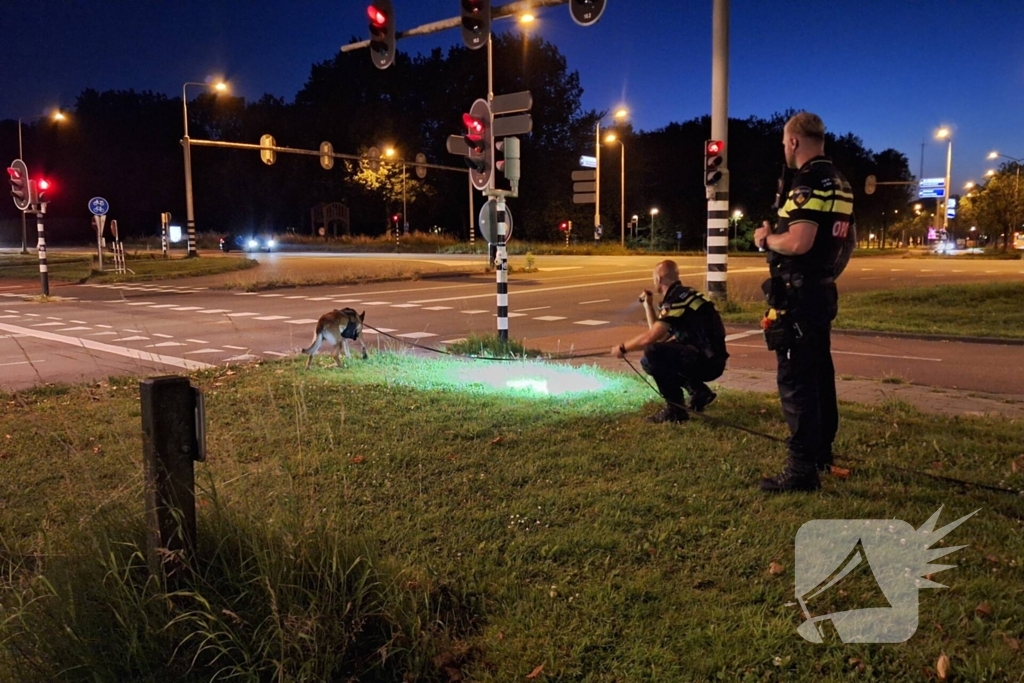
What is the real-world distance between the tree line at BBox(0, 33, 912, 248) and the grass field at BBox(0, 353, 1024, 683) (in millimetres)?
55798

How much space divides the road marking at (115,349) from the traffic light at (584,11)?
7.23 m

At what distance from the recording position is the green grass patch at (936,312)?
482 inches

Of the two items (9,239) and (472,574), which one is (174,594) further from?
(9,239)

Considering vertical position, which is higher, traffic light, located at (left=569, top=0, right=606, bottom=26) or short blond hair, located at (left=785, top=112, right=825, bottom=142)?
traffic light, located at (left=569, top=0, right=606, bottom=26)

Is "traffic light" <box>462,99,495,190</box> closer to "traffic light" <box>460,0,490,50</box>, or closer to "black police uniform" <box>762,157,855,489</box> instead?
"traffic light" <box>460,0,490,50</box>

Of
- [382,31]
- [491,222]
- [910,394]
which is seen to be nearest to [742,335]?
[491,222]

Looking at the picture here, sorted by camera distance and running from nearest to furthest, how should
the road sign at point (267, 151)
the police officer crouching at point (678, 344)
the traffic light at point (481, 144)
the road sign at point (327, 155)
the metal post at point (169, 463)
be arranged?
the metal post at point (169, 463), the police officer crouching at point (678, 344), the traffic light at point (481, 144), the road sign at point (267, 151), the road sign at point (327, 155)

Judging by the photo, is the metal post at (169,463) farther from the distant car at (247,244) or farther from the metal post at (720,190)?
the distant car at (247,244)

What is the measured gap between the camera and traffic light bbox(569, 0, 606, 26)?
11.4m

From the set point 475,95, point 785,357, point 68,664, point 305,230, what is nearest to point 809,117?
point 785,357

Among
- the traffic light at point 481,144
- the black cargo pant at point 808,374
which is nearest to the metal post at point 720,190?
the traffic light at point 481,144

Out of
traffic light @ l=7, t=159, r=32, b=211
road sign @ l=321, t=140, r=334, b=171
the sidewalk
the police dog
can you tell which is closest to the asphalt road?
the sidewalk

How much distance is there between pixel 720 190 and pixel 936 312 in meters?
4.47

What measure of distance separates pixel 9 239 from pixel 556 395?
9312 cm
